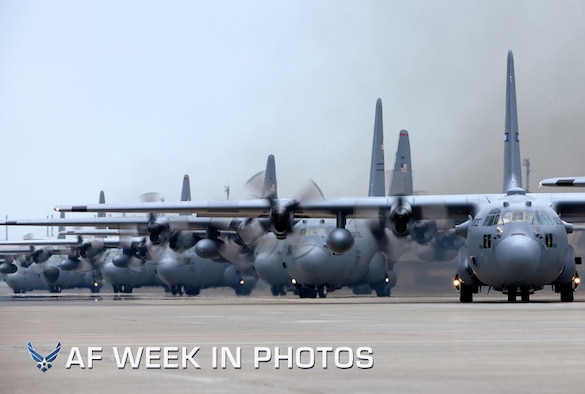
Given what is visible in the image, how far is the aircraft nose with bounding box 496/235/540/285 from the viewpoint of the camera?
33406 millimetres

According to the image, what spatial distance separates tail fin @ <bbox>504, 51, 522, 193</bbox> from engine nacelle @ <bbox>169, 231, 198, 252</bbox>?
18771 mm

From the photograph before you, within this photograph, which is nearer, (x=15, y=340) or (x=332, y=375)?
(x=332, y=375)

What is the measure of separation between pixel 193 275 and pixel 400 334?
5814 cm

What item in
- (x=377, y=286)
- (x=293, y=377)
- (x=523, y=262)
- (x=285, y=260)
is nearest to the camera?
(x=293, y=377)

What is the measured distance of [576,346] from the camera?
13.3m

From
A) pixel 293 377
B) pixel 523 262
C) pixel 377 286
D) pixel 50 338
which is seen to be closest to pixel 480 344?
pixel 293 377

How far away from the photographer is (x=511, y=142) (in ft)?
128

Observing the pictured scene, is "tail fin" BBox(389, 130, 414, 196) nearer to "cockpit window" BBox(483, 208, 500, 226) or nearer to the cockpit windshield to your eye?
"cockpit window" BBox(483, 208, 500, 226)

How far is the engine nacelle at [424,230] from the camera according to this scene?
4353cm

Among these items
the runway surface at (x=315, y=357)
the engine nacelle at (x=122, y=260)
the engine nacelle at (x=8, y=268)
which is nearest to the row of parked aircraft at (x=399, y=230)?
the engine nacelle at (x=122, y=260)

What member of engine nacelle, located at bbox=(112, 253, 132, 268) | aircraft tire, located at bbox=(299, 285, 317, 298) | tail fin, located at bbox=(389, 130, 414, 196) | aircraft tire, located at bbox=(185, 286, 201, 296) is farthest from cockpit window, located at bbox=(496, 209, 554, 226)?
aircraft tire, located at bbox=(185, 286, 201, 296)

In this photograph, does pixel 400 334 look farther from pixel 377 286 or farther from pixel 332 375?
pixel 377 286

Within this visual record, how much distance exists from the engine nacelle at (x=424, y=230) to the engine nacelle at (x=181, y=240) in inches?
522

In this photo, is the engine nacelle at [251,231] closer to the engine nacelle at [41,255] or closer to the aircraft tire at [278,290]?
the aircraft tire at [278,290]
